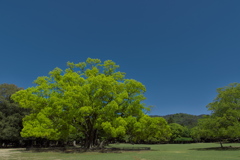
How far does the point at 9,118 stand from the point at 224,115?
47.6m

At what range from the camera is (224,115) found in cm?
3266

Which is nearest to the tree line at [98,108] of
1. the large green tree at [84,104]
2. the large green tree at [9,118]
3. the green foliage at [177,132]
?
the large green tree at [84,104]

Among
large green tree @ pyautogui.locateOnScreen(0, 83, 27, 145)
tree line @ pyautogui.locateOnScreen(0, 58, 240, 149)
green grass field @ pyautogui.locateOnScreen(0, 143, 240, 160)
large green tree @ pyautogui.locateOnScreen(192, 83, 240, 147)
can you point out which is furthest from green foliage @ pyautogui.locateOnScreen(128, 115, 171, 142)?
large green tree @ pyautogui.locateOnScreen(0, 83, 27, 145)

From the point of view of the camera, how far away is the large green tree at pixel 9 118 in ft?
148

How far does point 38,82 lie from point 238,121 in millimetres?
37540

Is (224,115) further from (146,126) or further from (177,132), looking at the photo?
(177,132)

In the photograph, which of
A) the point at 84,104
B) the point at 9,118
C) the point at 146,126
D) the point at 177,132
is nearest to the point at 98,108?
the point at 84,104

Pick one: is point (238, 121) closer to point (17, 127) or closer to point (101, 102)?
point (101, 102)

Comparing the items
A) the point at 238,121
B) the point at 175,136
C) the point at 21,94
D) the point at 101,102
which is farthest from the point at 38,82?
the point at 175,136

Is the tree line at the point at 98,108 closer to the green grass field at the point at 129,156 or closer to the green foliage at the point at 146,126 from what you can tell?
the green foliage at the point at 146,126

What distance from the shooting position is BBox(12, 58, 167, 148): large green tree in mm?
→ 28234

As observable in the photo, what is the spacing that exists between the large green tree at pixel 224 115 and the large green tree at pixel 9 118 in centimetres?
4221

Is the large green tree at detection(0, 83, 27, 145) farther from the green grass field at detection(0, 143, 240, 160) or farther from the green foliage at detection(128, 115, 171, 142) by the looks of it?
the green foliage at detection(128, 115, 171, 142)

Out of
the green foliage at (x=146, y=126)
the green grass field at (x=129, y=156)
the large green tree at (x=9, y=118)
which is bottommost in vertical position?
the green grass field at (x=129, y=156)
